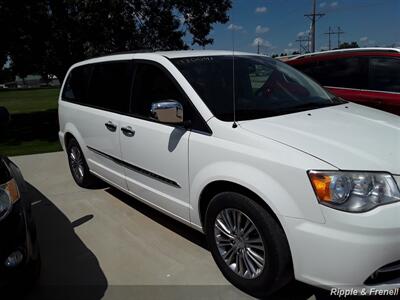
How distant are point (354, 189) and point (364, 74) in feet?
13.3

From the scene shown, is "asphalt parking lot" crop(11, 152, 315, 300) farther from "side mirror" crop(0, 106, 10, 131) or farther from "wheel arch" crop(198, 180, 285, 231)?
"side mirror" crop(0, 106, 10, 131)

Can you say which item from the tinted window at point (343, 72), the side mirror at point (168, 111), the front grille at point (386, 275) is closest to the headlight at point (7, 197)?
the side mirror at point (168, 111)

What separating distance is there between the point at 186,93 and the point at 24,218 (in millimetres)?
1560

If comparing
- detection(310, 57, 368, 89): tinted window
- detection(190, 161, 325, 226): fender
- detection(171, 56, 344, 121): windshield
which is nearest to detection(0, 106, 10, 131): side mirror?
detection(171, 56, 344, 121): windshield

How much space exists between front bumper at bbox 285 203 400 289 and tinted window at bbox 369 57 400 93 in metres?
3.79

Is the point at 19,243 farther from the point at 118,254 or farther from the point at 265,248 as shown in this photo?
the point at 265,248

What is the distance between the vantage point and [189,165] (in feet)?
10.4

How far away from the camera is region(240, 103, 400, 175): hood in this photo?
96.0 inches

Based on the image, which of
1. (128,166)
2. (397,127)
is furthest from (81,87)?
(397,127)

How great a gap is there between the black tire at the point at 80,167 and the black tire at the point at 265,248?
114 inches

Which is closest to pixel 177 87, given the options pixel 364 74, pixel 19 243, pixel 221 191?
pixel 221 191

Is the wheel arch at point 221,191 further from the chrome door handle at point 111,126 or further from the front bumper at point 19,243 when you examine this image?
the chrome door handle at point 111,126

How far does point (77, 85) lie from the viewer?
213 inches

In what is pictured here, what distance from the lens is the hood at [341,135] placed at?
2439 millimetres
